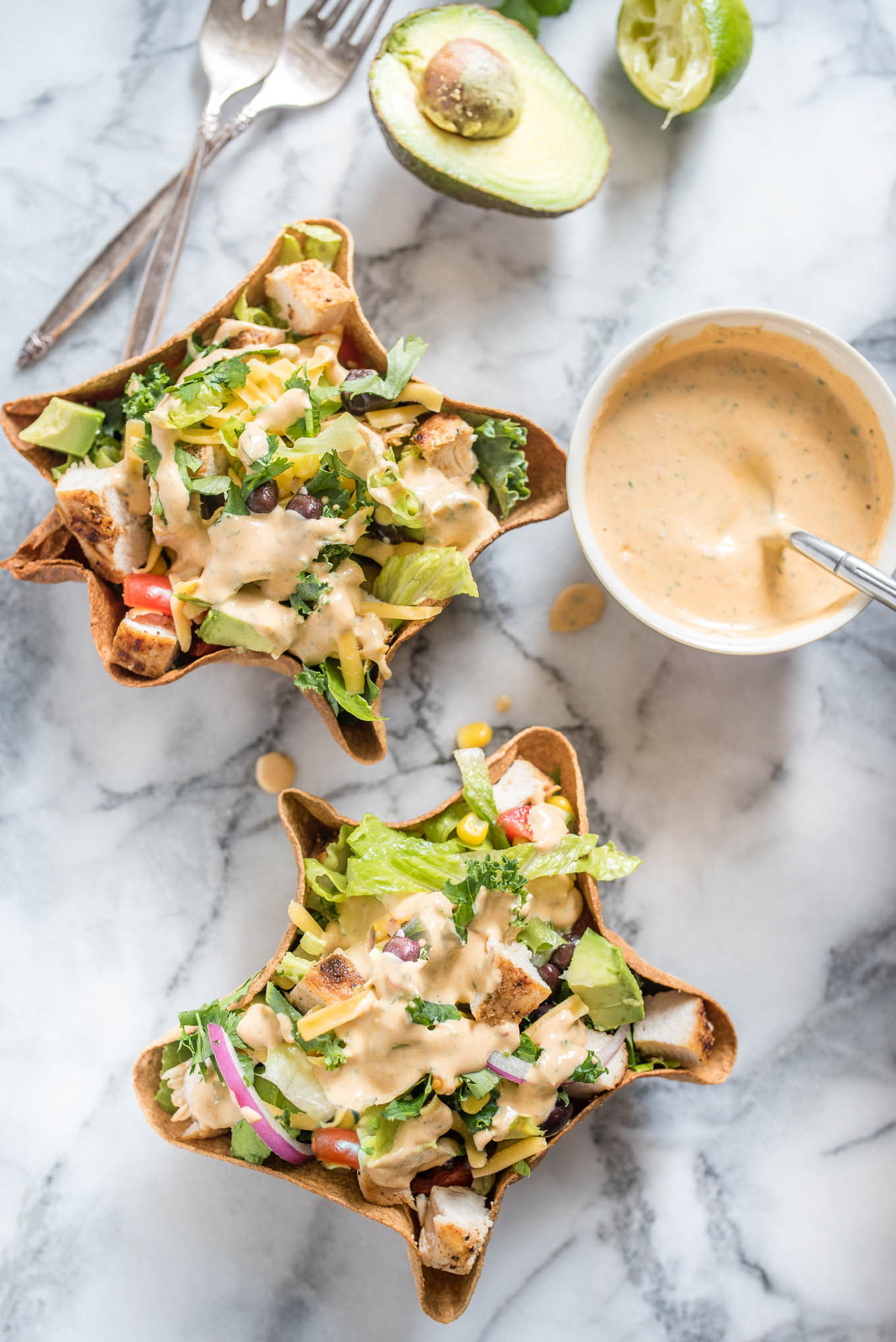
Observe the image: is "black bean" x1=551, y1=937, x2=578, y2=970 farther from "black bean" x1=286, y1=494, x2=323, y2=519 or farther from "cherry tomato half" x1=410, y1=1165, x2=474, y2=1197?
"black bean" x1=286, y1=494, x2=323, y2=519

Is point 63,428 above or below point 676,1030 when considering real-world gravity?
above

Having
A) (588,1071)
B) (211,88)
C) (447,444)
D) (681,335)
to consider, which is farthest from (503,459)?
(588,1071)

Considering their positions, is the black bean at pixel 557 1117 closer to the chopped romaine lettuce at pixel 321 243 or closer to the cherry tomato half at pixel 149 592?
the cherry tomato half at pixel 149 592

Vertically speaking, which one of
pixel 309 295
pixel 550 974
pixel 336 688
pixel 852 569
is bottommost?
pixel 550 974

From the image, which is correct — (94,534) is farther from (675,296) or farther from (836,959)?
(836,959)

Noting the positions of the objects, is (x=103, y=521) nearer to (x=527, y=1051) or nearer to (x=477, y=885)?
(x=477, y=885)

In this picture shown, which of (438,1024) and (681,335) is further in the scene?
(681,335)

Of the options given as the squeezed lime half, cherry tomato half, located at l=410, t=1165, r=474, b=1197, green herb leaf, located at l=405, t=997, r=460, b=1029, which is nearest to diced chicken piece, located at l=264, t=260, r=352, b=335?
the squeezed lime half

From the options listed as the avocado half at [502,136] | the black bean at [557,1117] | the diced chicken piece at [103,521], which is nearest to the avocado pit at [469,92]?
the avocado half at [502,136]
